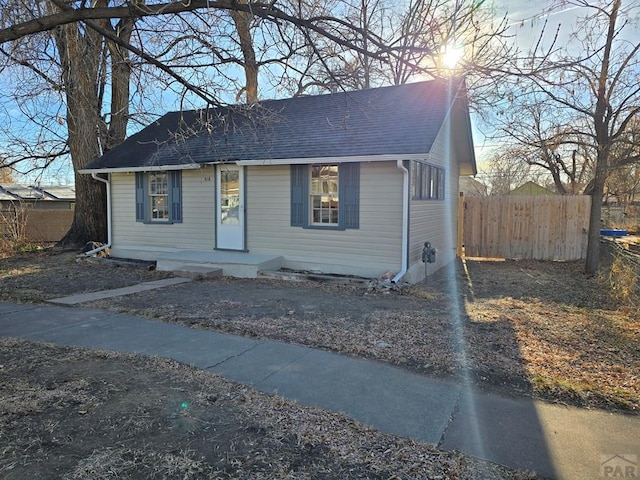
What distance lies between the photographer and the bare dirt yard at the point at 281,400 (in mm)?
2627

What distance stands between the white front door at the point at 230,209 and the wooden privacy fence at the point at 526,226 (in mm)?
7360

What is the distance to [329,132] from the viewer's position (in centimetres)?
1043

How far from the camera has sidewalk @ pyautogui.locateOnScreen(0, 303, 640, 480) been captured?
284cm

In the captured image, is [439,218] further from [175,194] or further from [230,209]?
[175,194]

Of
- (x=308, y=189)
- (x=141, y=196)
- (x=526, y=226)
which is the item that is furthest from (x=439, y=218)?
(x=141, y=196)

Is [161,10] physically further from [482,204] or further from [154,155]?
[482,204]

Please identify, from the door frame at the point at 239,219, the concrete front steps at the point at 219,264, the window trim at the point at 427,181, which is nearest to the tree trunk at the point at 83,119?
the door frame at the point at 239,219

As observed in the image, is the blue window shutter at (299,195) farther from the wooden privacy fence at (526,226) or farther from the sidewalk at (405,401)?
the wooden privacy fence at (526,226)

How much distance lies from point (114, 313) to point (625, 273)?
27.4ft

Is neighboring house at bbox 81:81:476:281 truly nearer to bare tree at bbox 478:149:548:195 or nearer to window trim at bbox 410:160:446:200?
window trim at bbox 410:160:446:200

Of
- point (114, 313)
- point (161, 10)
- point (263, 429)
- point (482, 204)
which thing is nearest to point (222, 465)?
point (263, 429)

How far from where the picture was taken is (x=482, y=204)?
45.6 ft

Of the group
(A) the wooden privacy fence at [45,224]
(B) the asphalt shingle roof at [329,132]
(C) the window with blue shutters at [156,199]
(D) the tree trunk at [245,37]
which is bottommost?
(A) the wooden privacy fence at [45,224]

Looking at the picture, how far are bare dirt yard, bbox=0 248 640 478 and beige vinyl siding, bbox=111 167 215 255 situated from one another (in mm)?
3535
